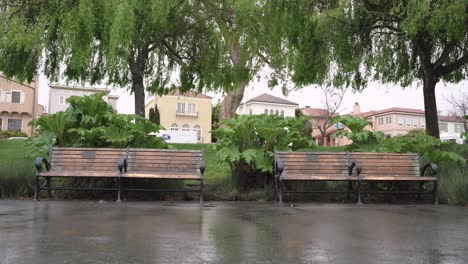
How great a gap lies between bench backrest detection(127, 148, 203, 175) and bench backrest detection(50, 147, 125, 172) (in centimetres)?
27

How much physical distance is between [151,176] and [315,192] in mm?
3212

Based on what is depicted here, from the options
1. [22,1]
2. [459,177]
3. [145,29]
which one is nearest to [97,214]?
[459,177]

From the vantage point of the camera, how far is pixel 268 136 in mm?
9172

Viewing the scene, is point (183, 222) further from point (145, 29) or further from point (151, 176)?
point (145, 29)

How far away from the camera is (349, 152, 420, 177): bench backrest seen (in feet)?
30.0

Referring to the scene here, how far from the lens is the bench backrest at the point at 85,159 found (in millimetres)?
8922

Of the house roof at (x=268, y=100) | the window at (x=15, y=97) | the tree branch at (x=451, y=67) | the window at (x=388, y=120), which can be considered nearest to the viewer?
the tree branch at (x=451, y=67)

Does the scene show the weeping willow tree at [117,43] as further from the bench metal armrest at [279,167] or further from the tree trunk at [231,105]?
the tree trunk at [231,105]

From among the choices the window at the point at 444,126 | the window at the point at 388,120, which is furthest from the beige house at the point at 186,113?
the window at the point at 444,126

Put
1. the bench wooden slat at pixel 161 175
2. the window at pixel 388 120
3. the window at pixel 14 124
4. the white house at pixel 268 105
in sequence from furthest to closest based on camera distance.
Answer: the white house at pixel 268 105
the window at pixel 388 120
the window at pixel 14 124
the bench wooden slat at pixel 161 175

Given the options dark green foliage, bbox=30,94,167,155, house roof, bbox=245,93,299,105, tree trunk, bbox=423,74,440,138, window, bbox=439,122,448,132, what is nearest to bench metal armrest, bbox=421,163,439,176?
tree trunk, bbox=423,74,440,138

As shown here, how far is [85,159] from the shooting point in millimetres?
8992

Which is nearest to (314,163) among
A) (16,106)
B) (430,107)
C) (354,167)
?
(354,167)

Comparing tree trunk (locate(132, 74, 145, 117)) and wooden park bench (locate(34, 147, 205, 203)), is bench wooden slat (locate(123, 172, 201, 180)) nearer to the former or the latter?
wooden park bench (locate(34, 147, 205, 203))
